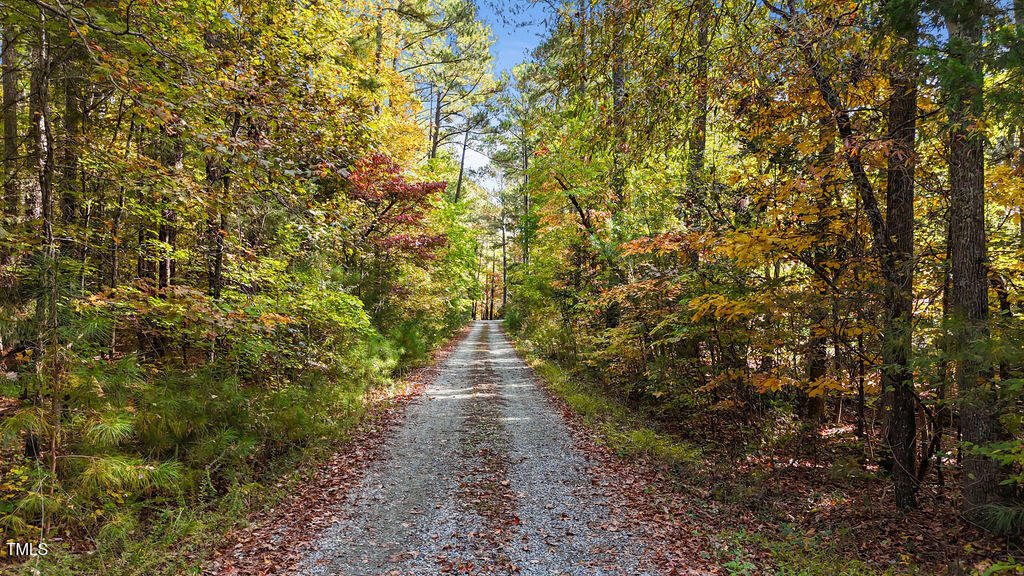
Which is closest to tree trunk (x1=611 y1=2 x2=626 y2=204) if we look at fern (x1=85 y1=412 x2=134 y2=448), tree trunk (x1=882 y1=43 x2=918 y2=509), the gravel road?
tree trunk (x1=882 y1=43 x2=918 y2=509)

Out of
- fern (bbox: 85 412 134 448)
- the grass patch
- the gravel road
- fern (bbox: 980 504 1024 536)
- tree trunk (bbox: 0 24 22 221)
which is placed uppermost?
tree trunk (bbox: 0 24 22 221)

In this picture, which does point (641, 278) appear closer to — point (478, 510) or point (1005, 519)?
point (478, 510)

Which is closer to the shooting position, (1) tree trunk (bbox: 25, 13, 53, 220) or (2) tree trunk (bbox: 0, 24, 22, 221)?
(1) tree trunk (bbox: 25, 13, 53, 220)

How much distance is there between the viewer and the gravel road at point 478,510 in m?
4.45

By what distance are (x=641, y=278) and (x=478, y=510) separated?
228 inches

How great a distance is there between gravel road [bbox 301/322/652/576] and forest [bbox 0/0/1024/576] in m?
0.21

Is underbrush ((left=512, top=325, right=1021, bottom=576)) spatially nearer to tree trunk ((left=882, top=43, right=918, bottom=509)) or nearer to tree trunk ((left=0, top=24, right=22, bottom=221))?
tree trunk ((left=882, top=43, right=918, bottom=509))

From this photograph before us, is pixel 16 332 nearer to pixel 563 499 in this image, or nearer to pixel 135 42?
pixel 135 42

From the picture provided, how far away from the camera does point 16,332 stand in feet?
14.6

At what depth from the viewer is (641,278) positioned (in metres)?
9.18

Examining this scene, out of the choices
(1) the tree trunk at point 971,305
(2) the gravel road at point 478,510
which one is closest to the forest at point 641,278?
(1) the tree trunk at point 971,305

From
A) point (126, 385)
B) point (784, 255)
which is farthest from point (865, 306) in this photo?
point (126, 385)

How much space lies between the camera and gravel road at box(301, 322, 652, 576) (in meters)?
4.45

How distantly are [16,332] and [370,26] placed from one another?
1078cm
